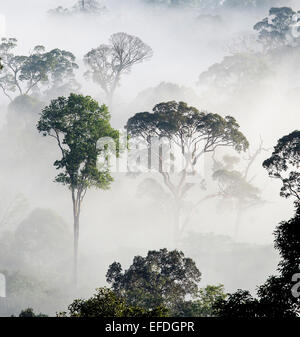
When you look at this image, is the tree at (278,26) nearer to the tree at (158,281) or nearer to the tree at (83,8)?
the tree at (83,8)

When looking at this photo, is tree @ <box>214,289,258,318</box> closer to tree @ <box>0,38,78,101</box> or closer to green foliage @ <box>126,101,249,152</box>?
green foliage @ <box>126,101,249,152</box>

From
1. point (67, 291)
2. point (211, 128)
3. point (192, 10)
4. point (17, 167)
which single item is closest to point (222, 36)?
point (192, 10)

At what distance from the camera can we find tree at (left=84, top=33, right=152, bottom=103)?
242ft

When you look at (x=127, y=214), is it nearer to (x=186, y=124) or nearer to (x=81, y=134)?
(x=186, y=124)

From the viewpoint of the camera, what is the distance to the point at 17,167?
68750mm

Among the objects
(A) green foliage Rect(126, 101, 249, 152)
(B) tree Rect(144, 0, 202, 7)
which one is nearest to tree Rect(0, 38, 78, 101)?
(A) green foliage Rect(126, 101, 249, 152)

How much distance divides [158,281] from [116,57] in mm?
55530

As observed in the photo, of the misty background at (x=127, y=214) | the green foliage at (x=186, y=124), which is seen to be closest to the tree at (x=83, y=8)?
the misty background at (x=127, y=214)

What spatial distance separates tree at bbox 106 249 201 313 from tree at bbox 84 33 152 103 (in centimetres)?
5266

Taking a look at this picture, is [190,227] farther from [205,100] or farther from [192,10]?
[192,10]

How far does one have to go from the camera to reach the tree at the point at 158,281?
76.5 ft

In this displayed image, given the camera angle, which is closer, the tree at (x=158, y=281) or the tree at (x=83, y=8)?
the tree at (x=158, y=281)

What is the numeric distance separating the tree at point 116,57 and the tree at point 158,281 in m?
52.7
